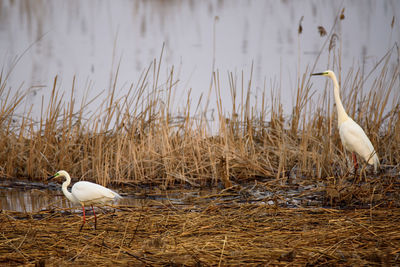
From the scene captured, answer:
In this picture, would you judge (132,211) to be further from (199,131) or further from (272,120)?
(272,120)

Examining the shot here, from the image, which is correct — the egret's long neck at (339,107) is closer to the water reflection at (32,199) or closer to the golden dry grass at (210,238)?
the golden dry grass at (210,238)

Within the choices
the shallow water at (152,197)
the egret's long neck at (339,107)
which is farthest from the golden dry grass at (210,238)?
the egret's long neck at (339,107)

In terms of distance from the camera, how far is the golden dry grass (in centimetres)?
177

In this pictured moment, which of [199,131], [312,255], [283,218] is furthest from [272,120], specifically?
[312,255]

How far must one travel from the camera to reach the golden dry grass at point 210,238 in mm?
1770

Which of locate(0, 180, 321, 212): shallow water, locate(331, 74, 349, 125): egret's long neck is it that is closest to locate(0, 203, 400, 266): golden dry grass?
locate(0, 180, 321, 212): shallow water

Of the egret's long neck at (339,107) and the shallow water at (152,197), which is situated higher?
the egret's long neck at (339,107)

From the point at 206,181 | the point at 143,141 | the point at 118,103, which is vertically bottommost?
the point at 206,181

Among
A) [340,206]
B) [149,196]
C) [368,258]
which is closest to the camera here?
[368,258]

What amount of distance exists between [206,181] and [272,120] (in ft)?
3.54

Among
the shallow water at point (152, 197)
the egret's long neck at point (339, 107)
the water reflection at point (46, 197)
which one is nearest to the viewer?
the shallow water at point (152, 197)

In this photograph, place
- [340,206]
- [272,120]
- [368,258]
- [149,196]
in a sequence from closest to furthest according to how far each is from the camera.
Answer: [368,258] → [340,206] → [149,196] → [272,120]

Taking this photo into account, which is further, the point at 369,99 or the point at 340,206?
the point at 369,99

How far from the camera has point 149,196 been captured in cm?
359
